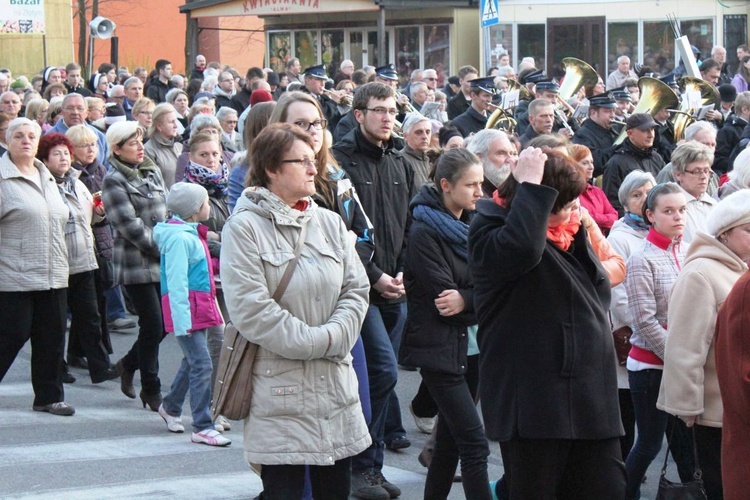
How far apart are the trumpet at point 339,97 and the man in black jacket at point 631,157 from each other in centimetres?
521

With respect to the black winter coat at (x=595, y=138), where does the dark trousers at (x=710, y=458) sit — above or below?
below

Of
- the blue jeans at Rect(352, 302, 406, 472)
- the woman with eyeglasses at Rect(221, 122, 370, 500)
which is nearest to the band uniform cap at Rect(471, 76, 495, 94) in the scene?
the blue jeans at Rect(352, 302, 406, 472)

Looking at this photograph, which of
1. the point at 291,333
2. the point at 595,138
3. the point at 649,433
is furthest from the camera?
the point at 595,138

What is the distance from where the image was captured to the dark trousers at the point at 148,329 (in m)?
7.70

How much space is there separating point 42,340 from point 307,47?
2568 centimetres

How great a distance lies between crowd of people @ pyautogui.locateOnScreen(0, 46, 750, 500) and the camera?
170 inches

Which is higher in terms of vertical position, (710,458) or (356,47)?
(356,47)

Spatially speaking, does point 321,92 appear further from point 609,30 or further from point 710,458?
point 609,30

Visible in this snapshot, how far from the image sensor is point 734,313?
4203 mm

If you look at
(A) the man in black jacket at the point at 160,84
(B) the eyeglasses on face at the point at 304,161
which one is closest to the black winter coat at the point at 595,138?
(B) the eyeglasses on face at the point at 304,161

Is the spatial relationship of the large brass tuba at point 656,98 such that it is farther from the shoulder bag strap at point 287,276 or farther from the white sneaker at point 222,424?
the shoulder bag strap at point 287,276

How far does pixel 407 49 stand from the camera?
102ft

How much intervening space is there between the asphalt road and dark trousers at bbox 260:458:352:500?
1.49m

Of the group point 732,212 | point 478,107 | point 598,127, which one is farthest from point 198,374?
point 478,107
